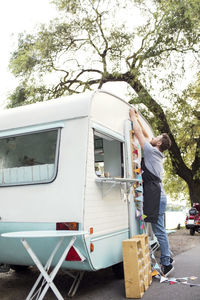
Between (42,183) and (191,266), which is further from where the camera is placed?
(191,266)

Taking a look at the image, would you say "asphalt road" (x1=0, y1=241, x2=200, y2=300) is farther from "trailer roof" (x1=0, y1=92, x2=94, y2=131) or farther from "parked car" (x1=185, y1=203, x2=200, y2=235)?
"parked car" (x1=185, y1=203, x2=200, y2=235)

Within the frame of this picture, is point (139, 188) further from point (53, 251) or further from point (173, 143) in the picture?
point (173, 143)

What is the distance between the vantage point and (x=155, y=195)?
5.67 meters

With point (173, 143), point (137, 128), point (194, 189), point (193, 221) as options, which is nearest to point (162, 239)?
point (137, 128)

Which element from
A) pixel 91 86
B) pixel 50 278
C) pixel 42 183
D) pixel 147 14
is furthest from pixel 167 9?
pixel 50 278

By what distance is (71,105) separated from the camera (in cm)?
466

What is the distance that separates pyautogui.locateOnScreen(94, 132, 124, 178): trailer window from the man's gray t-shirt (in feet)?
1.32

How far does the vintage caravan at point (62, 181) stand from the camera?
4316mm

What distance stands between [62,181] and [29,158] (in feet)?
2.17

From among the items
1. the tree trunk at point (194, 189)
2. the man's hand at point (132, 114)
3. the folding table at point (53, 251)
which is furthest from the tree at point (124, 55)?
the folding table at point (53, 251)

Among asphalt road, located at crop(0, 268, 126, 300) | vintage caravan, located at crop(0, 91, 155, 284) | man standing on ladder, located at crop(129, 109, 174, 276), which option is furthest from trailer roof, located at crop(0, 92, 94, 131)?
asphalt road, located at crop(0, 268, 126, 300)

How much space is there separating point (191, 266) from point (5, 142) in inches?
150

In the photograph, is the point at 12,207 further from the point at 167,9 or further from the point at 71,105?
the point at 167,9

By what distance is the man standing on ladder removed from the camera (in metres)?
5.60
